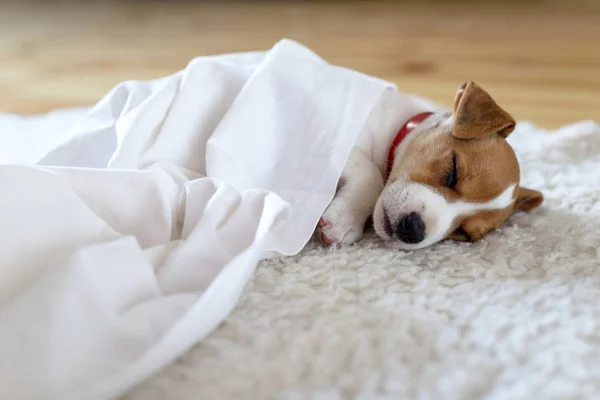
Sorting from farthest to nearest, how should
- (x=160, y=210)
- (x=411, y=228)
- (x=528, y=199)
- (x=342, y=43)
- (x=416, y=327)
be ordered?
1. (x=342, y=43)
2. (x=528, y=199)
3. (x=411, y=228)
4. (x=160, y=210)
5. (x=416, y=327)

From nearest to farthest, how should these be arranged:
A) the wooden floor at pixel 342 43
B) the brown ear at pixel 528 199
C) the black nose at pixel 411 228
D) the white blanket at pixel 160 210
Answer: the white blanket at pixel 160 210 < the black nose at pixel 411 228 < the brown ear at pixel 528 199 < the wooden floor at pixel 342 43

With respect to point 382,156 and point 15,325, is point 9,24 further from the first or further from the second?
point 15,325

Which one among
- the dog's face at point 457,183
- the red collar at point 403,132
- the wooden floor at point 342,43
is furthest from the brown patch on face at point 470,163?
the wooden floor at point 342,43

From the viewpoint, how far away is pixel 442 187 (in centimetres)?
152

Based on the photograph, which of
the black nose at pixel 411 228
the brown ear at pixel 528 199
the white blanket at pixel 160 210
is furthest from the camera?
the brown ear at pixel 528 199

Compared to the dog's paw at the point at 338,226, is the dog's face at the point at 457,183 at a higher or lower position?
higher

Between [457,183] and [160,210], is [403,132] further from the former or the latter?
[160,210]

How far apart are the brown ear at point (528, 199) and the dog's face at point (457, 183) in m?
0.07

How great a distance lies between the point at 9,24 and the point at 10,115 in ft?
5.37

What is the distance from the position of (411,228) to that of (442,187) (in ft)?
0.48

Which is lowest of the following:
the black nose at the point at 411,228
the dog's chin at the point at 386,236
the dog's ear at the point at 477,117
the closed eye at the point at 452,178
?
the dog's chin at the point at 386,236

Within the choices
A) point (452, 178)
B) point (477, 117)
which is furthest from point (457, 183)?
point (477, 117)

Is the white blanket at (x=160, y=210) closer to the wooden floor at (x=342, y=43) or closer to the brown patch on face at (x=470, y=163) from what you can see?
the brown patch on face at (x=470, y=163)

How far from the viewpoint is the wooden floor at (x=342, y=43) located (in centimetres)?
287
